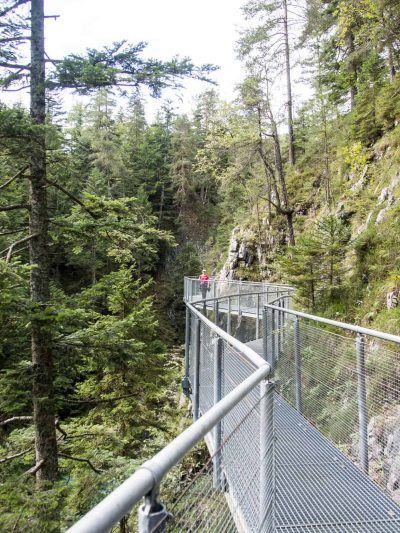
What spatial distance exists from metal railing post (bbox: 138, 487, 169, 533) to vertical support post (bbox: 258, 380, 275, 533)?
120 cm

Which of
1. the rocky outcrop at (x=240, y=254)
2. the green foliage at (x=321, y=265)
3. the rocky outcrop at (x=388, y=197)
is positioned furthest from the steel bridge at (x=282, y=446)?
the rocky outcrop at (x=240, y=254)

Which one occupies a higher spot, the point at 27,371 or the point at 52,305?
the point at 52,305

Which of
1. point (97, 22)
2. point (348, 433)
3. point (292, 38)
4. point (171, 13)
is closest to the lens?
point (348, 433)

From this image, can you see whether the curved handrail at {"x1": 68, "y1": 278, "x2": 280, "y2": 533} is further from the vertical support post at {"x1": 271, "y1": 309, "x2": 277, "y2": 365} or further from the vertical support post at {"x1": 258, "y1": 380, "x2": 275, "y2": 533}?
the vertical support post at {"x1": 271, "y1": 309, "x2": 277, "y2": 365}

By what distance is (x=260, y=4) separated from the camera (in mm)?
20828

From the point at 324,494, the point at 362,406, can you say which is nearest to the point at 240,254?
the point at 362,406

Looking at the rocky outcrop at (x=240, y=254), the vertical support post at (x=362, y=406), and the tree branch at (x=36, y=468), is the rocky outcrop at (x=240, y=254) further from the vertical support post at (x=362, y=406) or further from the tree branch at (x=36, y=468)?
the vertical support post at (x=362, y=406)

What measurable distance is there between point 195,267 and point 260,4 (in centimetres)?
2562

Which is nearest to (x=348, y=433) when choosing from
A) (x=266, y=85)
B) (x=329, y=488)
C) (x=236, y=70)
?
(x=329, y=488)

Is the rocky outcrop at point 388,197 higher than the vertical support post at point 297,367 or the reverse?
higher

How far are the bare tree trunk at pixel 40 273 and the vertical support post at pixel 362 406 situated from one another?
5.66m

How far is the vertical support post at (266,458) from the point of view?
209 cm

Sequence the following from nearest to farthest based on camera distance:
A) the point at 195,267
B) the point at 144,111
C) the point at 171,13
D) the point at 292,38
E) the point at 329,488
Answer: the point at 329,488 < the point at 171,13 < the point at 292,38 < the point at 195,267 < the point at 144,111

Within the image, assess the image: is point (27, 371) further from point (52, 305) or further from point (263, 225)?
point (263, 225)
